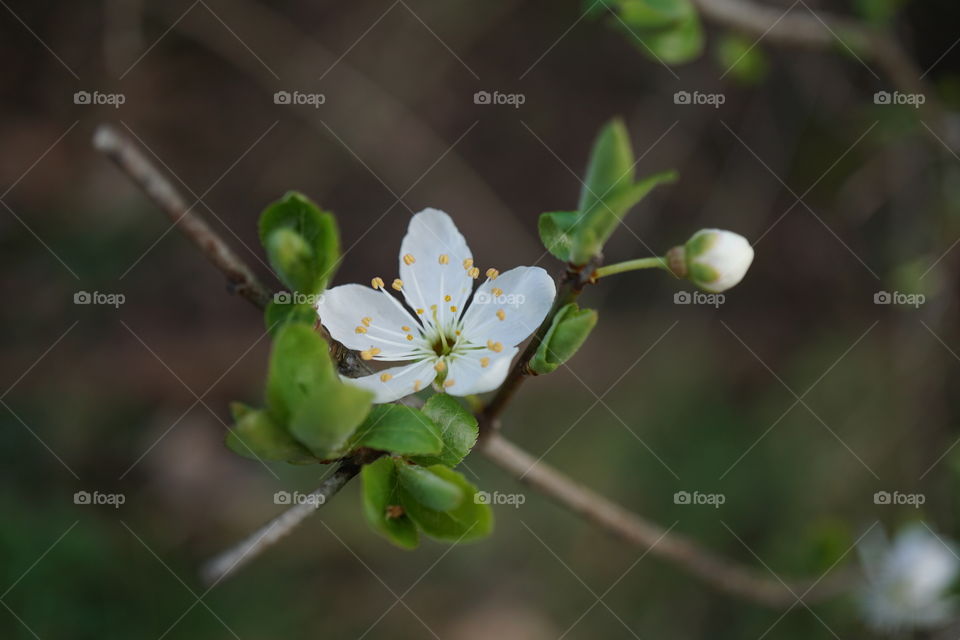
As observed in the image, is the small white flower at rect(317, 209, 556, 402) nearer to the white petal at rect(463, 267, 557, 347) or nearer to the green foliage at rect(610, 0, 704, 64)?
Answer: the white petal at rect(463, 267, 557, 347)

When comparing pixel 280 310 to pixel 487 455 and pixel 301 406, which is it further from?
pixel 487 455

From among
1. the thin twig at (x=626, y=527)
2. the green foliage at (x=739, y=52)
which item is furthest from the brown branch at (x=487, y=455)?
the green foliage at (x=739, y=52)

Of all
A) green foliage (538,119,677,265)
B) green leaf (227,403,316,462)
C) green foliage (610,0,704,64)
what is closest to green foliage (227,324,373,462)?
green leaf (227,403,316,462)

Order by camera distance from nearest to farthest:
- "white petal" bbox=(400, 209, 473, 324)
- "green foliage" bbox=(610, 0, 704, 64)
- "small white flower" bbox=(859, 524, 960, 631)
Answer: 1. "white petal" bbox=(400, 209, 473, 324)
2. "green foliage" bbox=(610, 0, 704, 64)
3. "small white flower" bbox=(859, 524, 960, 631)

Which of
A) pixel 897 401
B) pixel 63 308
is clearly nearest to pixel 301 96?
pixel 63 308

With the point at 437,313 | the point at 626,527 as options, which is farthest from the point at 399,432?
the point at 626,527

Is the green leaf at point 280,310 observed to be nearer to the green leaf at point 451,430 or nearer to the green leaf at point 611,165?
the green leaf at point 451,430

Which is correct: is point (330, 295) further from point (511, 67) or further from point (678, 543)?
point (511, 67)
